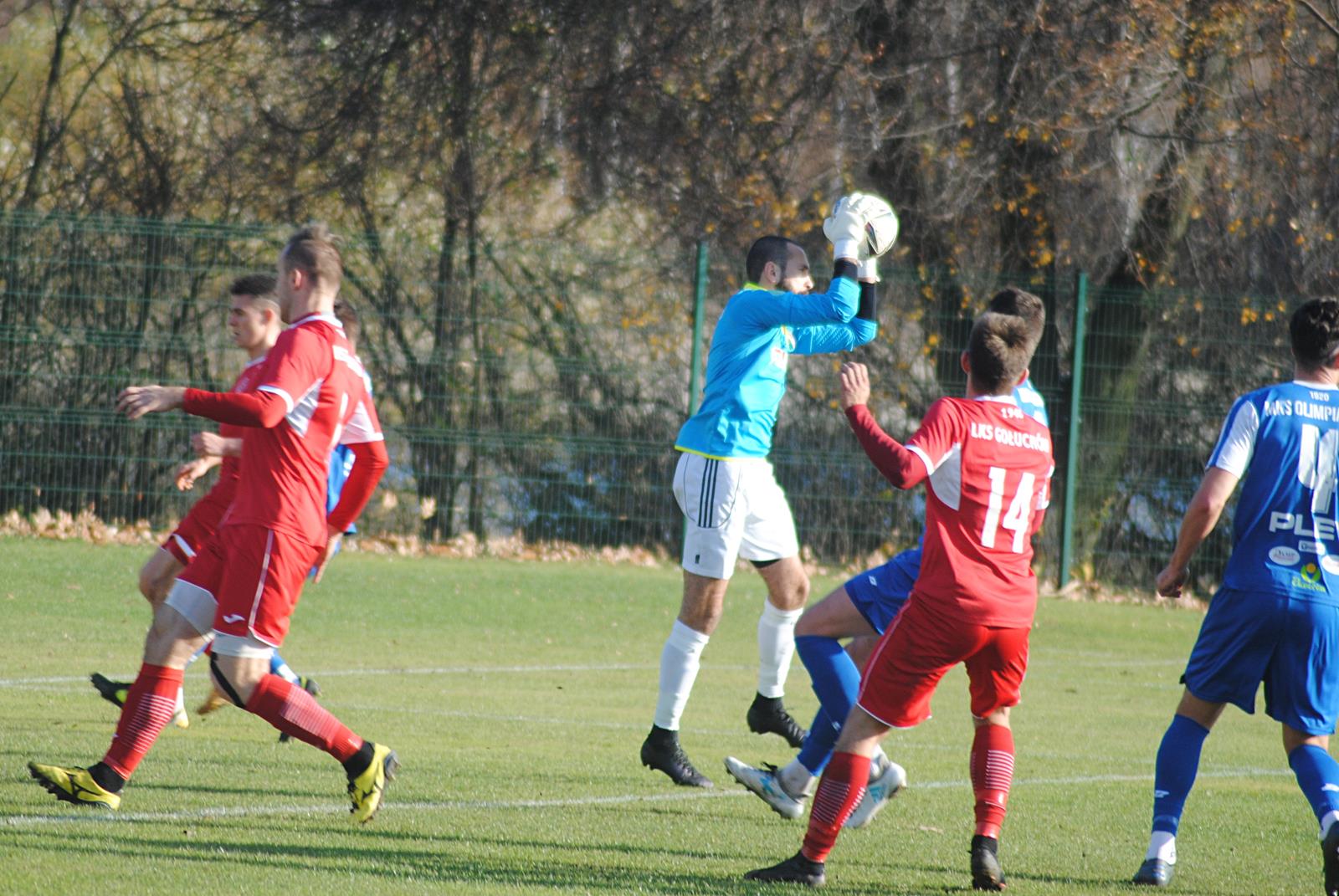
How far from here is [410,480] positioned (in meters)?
17.6

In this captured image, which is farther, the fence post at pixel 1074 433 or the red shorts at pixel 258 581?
the fence post at pixel 1074 433

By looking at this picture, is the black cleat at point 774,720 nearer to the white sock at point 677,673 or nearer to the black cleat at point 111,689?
the white sock at point 677,673

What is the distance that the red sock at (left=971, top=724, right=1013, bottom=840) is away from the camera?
18.3ft

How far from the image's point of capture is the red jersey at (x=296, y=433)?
19.2 feet

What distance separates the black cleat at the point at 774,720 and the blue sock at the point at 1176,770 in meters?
1.98

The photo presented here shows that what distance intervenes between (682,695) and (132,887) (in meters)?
2.96

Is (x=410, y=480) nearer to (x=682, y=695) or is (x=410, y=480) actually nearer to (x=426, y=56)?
(x=426, y=56)

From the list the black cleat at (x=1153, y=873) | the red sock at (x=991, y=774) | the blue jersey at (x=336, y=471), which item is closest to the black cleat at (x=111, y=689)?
the blue jersey at (x=336, y=471)

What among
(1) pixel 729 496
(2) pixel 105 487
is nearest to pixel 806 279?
(1) pixel 729 496

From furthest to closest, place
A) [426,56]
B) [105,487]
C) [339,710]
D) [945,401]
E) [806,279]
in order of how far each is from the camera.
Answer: [426,56], [105,487], [339,710], [806,279], [945,401]

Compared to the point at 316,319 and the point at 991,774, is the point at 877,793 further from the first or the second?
the point at 316,319

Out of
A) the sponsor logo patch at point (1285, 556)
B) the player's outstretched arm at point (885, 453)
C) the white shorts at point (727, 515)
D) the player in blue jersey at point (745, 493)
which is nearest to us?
the player's outstretched arm at point (885, 453)

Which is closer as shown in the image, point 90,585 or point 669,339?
point 90,585

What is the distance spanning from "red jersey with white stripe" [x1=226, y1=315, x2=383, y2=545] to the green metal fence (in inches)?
448
